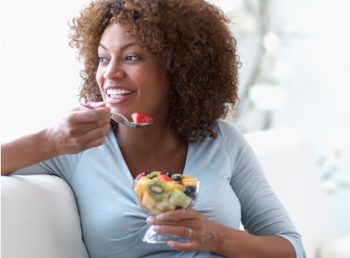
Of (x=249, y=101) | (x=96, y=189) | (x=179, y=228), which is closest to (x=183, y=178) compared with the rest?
(x=179, y=228)

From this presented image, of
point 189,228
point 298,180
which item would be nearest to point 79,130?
point 189,228

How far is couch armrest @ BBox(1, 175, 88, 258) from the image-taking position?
141cm

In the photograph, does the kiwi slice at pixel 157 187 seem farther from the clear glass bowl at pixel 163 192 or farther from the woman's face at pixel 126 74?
the woman's face at pixel 126 74

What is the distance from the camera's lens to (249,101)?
129 inches

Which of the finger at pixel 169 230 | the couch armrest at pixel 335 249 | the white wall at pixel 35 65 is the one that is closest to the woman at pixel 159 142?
the finger at pixel 169 230

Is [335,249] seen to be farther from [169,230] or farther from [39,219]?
[39,219]

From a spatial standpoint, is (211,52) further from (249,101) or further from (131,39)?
(249,101)

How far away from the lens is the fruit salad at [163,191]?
4.50ft

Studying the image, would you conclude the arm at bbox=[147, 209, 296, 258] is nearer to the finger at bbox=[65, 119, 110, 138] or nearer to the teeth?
the finger at bbox=[65, 119, 110, 138]

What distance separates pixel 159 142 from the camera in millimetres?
1729

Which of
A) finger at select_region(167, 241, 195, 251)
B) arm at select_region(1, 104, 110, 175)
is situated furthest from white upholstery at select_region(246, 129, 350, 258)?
arm at select_region(1, 104, 110, 175)

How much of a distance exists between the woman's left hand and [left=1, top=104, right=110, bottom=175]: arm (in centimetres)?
22

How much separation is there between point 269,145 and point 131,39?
2.86ft

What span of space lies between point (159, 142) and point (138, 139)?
0.06 m
